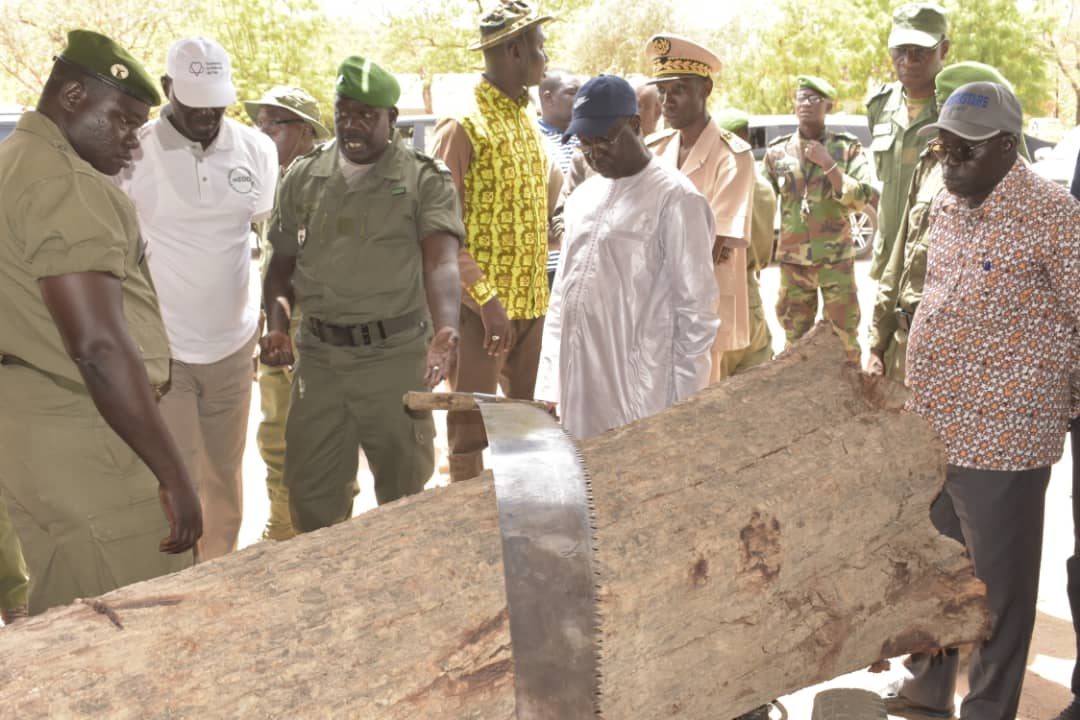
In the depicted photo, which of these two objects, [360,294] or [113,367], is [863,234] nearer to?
[360,294]

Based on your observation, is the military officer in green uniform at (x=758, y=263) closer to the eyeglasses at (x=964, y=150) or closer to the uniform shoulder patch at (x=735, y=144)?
the uniform shoulder patch at (x=735, y=144)

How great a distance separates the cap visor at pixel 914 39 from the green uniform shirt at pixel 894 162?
294 mm

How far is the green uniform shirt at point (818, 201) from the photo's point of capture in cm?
642

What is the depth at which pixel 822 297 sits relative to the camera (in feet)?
21.0

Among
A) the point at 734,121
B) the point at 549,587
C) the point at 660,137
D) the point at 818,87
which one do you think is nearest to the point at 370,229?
the point at 660,137

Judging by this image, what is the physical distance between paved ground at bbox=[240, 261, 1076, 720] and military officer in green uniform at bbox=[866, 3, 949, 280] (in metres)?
1.51

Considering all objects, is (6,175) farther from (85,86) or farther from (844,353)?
(844,353)

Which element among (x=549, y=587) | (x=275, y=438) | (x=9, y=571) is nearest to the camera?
(x=549, y=587)

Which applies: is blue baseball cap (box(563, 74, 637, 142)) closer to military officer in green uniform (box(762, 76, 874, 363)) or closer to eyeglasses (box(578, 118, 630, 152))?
eyeglasses (box(578, 118, 630, 152))

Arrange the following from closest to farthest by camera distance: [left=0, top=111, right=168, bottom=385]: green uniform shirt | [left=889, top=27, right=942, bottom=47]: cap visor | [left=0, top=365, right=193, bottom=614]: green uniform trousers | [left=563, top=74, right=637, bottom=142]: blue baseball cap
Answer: [left=0, top=111, right=168, bottom=385]: green uniform shirt
[left=0, top=365, right=193, bottom=614]: green uniform trousers
[left=563, top=74, right=637, bottom=142]: blue baseball cap
[left=889, top=27, right=942, bottom=47]: cap visor

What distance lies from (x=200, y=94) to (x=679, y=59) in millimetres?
2056

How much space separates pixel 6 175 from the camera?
2.57 meters

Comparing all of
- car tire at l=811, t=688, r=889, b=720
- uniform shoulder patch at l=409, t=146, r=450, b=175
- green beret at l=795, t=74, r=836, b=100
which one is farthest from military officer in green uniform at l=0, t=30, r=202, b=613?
green beret at l=795, t=74, r=836, b=100

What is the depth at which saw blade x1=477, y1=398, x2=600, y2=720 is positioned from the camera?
5.93 feet
